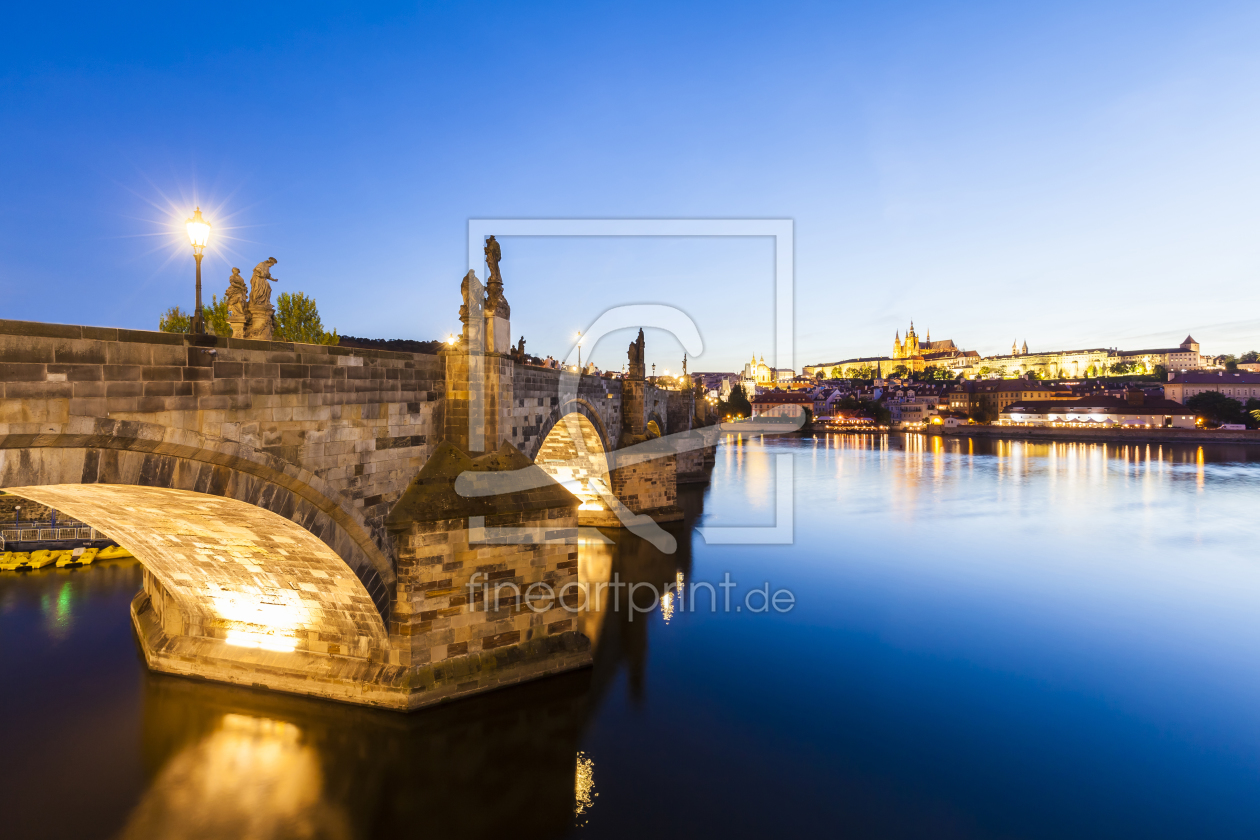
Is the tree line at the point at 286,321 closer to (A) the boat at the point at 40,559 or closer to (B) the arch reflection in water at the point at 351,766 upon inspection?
(A) the boat at the point at 40,559

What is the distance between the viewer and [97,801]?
8.90 meters

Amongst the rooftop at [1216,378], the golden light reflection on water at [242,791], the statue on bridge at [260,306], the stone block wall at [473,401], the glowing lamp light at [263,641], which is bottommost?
the golden light reflection on water at [242,791]

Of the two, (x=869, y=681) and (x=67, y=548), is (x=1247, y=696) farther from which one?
(x=67, y=548)

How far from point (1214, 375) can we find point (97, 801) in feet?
470

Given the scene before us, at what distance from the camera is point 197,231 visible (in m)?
7.57

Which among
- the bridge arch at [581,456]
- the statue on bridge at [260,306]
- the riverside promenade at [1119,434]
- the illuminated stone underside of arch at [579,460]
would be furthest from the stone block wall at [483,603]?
the riverside promenade at [1119,434]

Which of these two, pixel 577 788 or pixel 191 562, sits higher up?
pixel 191 562

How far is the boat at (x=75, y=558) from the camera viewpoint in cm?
1886

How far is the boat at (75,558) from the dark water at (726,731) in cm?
57

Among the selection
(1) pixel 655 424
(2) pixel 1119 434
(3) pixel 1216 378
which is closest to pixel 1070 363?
(3) pixel 1216 378

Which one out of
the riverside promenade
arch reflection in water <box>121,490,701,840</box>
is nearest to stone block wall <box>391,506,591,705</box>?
arch reflection in water <box>121,490,701,840</box>

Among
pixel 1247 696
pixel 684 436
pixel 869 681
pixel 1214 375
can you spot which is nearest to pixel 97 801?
pixel 869 681

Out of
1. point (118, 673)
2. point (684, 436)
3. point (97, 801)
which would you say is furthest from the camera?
point (684, 436)

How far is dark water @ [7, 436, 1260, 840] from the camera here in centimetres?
899
